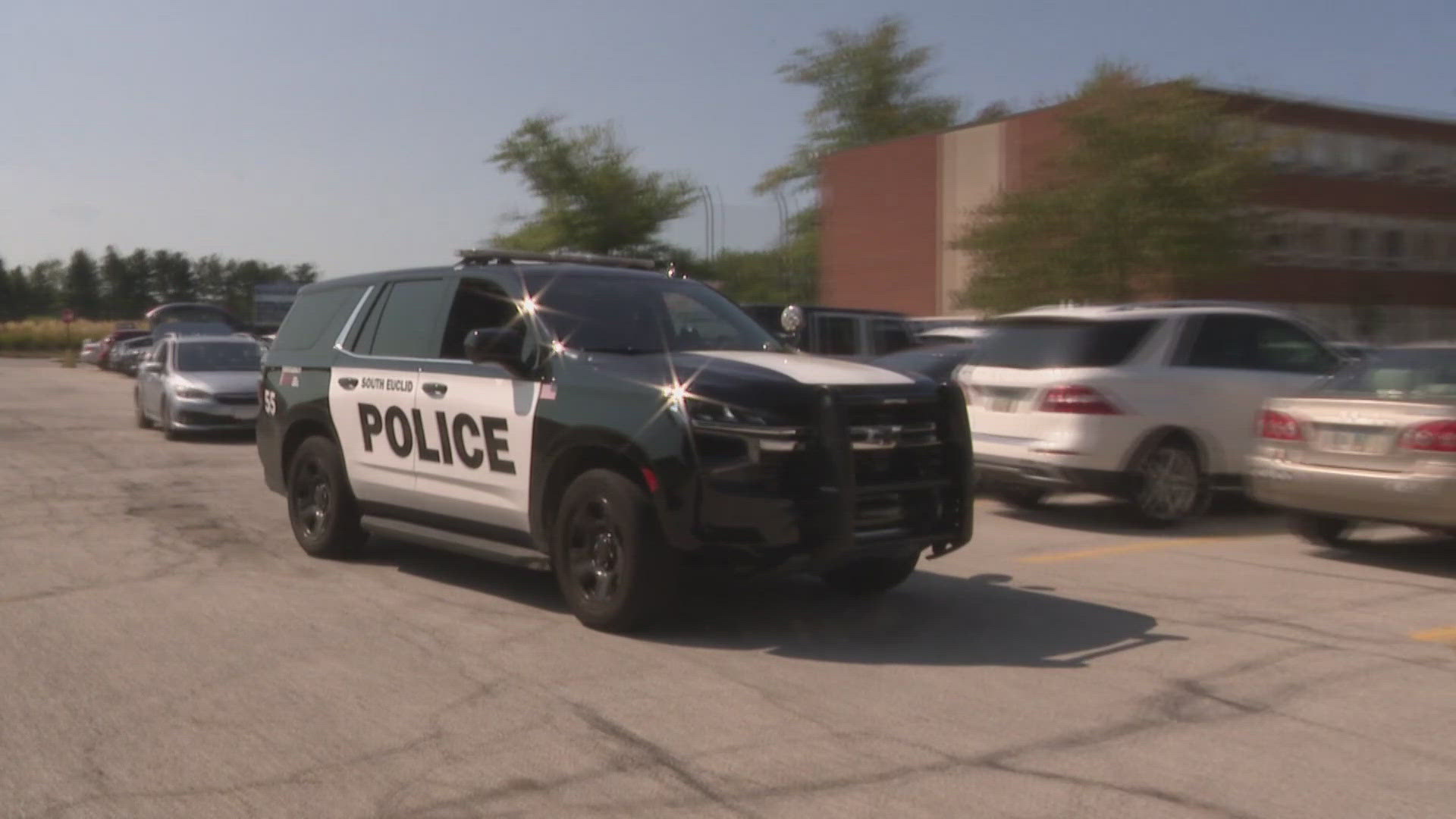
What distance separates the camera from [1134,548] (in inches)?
412

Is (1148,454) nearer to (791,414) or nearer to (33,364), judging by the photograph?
(791,414)

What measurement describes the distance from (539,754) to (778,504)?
1913 millimetres

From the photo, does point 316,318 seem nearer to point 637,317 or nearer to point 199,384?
point 637,317

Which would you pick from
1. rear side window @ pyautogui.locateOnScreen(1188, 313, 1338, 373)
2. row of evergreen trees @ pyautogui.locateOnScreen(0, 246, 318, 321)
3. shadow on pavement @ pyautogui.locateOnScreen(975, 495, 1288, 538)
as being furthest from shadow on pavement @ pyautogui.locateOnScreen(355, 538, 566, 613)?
A: row of evergreen trees @ pyautogui.locateOnScreen(0, 246, 318, 321)

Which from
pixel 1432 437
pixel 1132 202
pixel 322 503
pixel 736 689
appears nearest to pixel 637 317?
pixel 736 689

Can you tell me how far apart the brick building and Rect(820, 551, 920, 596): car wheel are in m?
27.0

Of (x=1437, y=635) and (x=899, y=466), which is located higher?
(x=899, y=466)

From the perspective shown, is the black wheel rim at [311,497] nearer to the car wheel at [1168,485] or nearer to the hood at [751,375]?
the hood at [751,375]

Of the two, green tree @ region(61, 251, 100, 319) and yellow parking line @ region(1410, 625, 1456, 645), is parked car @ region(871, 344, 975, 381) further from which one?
green tree @ region(61, 251, 100, 319)

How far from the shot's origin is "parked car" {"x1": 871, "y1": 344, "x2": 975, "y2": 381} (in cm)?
1381

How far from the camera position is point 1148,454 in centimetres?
1128

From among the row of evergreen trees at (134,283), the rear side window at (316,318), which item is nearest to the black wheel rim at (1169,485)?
the rear side window at (316,318)

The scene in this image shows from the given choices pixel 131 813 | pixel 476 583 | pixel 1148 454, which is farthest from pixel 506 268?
pixel 1148 454

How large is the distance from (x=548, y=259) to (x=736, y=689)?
3660mm
